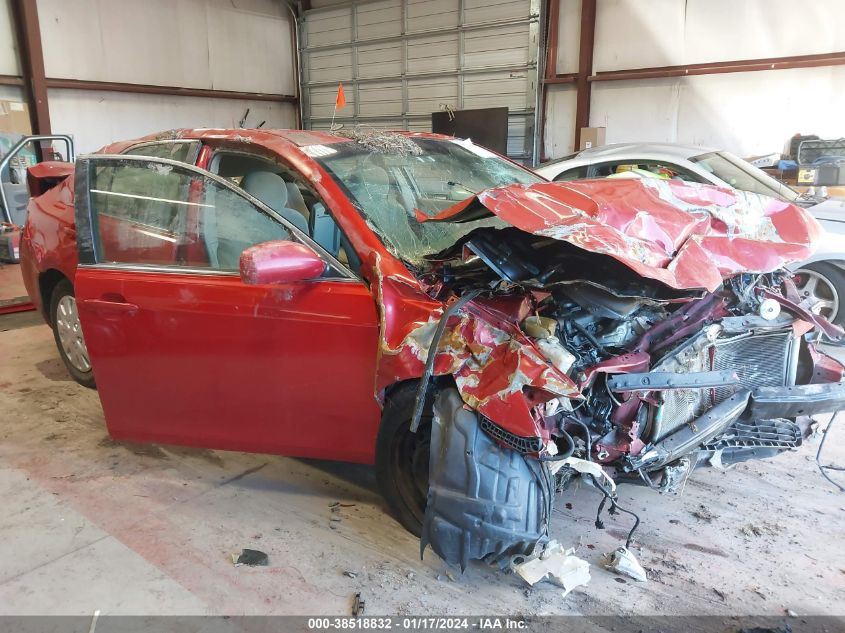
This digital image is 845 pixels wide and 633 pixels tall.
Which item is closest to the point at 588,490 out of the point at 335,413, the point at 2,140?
the point at 335,413

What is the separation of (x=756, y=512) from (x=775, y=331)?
→ 2.87 feet

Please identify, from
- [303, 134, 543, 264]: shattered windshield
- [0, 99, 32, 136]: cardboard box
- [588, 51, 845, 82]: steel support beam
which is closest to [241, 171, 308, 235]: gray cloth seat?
[303, 134, 543, 264]: shattered windshield

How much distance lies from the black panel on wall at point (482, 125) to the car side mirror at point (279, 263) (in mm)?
9348

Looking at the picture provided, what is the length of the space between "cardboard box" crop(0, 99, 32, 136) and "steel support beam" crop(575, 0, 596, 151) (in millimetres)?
9078

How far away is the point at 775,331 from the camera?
2.33 m

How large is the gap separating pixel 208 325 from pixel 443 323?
106cm

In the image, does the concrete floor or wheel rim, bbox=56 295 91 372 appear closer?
the concrete floor

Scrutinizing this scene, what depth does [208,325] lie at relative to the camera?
2.55 metres

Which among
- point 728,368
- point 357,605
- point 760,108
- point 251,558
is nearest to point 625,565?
point 728,368

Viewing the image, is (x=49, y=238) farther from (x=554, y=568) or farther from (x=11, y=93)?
(x=11, y=93)

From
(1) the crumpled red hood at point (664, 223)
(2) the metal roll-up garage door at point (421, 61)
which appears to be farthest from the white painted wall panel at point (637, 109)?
(1) the crumpled red hood at point (664, 223)

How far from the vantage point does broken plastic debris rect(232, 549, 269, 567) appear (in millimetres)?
2383

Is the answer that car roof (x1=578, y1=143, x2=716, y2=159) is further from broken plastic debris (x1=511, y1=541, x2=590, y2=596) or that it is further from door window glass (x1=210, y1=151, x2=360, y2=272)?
broken plastic debris (x1=511, y1=541, x2=590, y2=596)

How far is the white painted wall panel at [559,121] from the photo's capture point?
36.2ft
